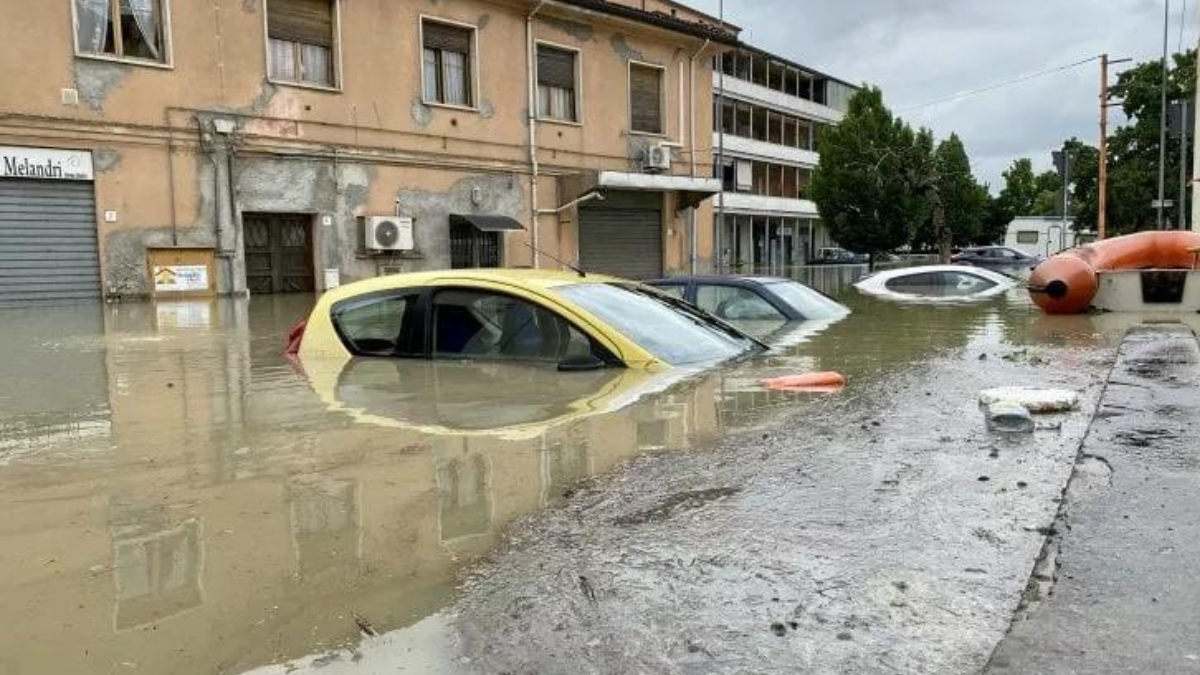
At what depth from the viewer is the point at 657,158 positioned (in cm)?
2578

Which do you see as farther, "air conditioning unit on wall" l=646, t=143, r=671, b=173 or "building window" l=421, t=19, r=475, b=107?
"air conditioning unit on wall" l=646, t=143, r=671, b=173

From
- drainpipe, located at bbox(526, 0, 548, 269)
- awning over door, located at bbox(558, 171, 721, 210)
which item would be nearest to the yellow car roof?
drainpipe, located at bbox(526, 0, 548, 269)

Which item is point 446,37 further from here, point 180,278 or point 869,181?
point 869,181

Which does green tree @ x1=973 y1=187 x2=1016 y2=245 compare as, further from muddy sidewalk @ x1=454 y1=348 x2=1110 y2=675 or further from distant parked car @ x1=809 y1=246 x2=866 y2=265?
muddy sidewalk @ x1=454 y1=348 x2=1110 y2=675

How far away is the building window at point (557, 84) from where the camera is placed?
77.8ft

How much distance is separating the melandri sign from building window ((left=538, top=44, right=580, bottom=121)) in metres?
10.3

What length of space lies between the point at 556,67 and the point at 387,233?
646cm

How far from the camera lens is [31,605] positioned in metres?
2.90

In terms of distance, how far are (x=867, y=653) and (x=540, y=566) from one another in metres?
1.09

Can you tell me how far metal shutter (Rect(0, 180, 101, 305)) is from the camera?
16.1 metres

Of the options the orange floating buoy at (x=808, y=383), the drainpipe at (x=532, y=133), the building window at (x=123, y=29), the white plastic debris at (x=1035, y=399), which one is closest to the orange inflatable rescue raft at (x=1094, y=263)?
the orange floating buoy at (x=808, y=383)

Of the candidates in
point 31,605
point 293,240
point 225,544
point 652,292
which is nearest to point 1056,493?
point 225,544

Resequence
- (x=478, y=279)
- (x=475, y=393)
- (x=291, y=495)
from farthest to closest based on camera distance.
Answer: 1. (x=478, y=279)
2. (x=475, y=393)
3. (x=291, y=495)

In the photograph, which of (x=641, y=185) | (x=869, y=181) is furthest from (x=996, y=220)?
(x=641, y=185)
